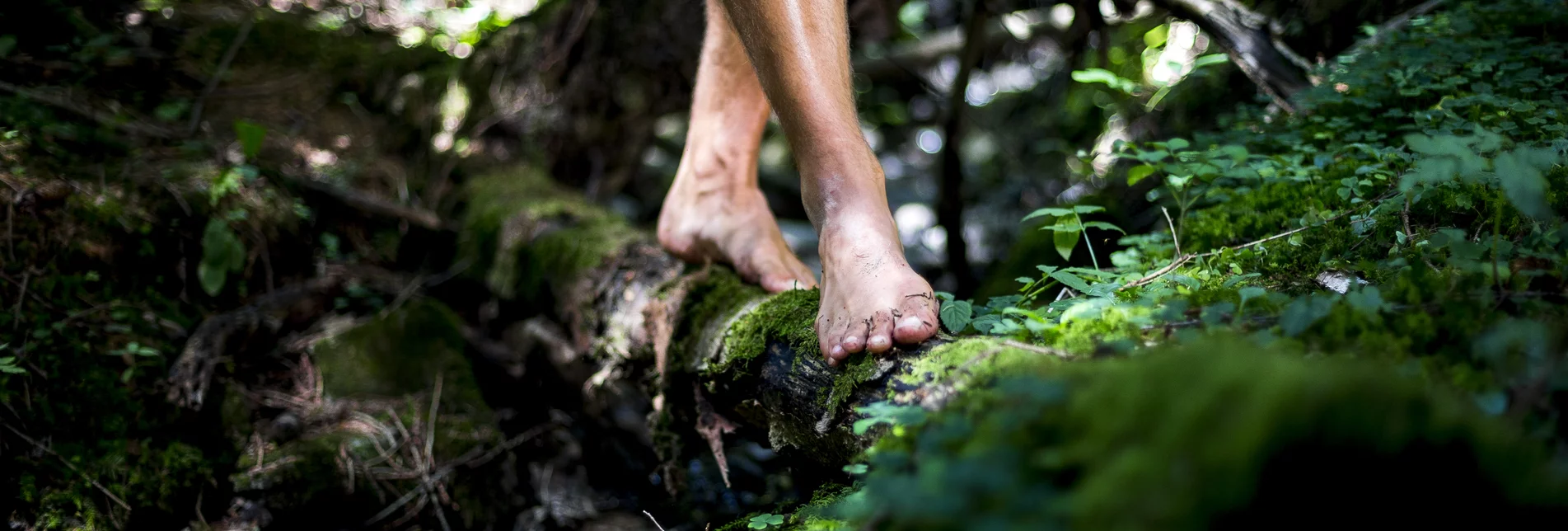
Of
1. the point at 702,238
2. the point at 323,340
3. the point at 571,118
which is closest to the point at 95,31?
the point at 323,340

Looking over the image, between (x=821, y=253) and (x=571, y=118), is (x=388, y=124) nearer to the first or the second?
(x=571, y=118)

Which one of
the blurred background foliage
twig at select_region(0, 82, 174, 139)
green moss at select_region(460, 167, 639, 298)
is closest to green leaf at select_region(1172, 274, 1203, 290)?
the blurred background foliage

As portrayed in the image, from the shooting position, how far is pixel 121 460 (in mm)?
2041

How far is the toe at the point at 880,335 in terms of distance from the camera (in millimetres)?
1410

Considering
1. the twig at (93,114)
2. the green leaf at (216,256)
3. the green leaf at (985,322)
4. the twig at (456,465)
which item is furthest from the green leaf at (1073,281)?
the twig at (93,114)

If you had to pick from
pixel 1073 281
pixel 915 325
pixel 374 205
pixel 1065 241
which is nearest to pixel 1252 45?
pixel 1065 241

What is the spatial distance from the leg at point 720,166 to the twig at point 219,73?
2118mm

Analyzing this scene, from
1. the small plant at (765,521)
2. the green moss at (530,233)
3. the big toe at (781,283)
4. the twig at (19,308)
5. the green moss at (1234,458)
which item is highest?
the green moss at (1234,458)

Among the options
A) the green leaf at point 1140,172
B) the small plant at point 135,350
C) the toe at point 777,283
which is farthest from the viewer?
the small plant at point 135,350

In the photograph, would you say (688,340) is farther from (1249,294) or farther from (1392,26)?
(1392,26)

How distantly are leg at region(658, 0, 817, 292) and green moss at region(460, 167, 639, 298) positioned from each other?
0.44m

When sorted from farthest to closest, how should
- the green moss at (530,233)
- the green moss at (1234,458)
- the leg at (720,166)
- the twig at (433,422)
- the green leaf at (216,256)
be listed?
the green moss at (530,233) < the green leaf at (216,256) < the twig at (433,422) < the leg at (720,166) < the green moss at (1234,458)

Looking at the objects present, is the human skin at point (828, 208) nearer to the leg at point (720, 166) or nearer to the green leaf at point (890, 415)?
the leg at point (720, 166)

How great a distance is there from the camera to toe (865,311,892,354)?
1.41m
